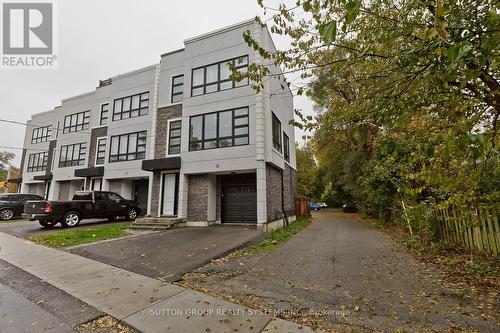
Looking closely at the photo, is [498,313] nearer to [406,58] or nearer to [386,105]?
[386,105]

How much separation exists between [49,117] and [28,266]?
25109 mm

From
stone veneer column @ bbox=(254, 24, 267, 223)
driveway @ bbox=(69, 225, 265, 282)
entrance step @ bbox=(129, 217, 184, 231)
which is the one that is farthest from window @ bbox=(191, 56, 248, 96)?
driveway @ bbox=(69, 225, 265, 282)

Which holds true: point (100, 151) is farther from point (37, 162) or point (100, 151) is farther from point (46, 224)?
point (37, 162)

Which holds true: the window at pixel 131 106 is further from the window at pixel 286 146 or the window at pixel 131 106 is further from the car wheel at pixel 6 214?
the window at pixel 286 146

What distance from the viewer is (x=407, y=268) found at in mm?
5492

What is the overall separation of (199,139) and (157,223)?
4.90m

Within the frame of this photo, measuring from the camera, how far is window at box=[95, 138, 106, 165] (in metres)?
17.3

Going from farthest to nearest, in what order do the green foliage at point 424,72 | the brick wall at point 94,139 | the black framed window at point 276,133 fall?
1. the brick wall at point 94,139
2. the black framed window at point 276,133
3. the green foliage at point 424,72

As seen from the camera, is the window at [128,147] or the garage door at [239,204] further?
the window at [128,147]

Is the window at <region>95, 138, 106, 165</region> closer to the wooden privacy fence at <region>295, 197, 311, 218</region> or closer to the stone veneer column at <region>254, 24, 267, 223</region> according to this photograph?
the stone veneer column at <region>254, 24, 267, 223</region>

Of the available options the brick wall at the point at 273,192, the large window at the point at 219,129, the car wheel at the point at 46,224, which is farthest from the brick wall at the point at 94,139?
the brick wall at the point at 273,192

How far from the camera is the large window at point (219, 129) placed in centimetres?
1149

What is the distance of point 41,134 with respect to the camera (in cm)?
2389

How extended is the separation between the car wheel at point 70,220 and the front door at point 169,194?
4277 mm
